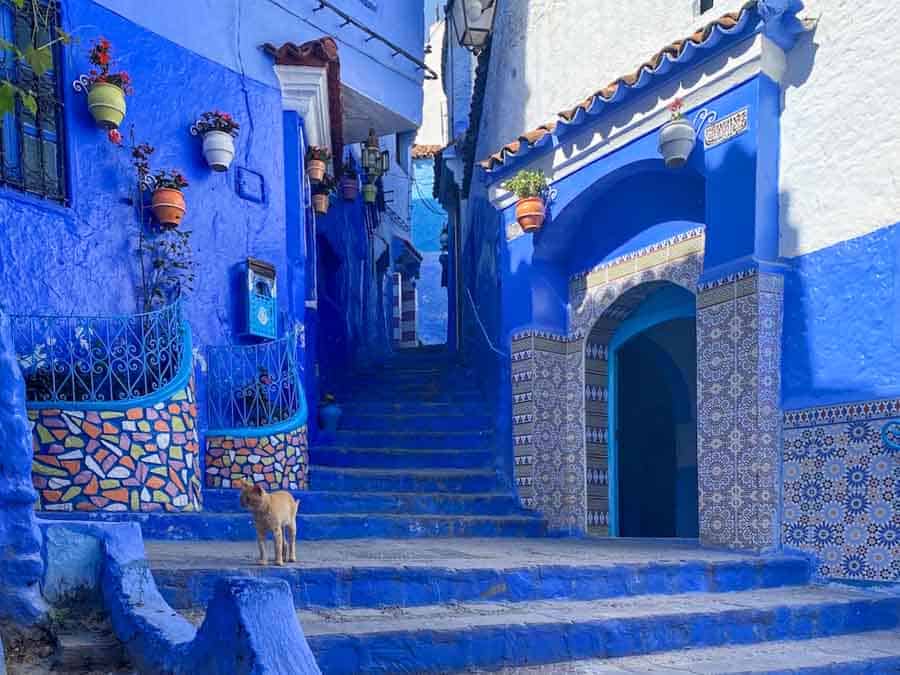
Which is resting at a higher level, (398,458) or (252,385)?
(252,385)

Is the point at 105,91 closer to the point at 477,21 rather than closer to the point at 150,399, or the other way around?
the point at 150,399

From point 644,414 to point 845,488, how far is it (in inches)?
193

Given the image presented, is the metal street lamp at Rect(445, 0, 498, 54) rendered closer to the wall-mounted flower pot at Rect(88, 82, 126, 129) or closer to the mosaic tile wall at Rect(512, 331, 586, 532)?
the mosaic tile wall at Rect(512, 331, 586, 532)

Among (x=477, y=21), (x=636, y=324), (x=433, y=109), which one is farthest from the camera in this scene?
(x=433, y=109)

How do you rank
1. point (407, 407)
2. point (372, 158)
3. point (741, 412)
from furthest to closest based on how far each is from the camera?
1. point (372, 158)
2. point (407, 407)
3. point (741, 412)

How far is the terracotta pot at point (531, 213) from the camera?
25.1 ft

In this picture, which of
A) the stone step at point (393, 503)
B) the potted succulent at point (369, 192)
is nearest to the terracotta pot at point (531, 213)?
the stone step at point (393, 503)

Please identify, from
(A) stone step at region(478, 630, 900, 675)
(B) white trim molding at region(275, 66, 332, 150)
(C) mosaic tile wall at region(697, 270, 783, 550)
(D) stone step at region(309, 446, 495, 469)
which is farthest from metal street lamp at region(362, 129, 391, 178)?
(A) stone step at region(478, 630, 900, 675)

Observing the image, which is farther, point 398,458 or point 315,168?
point 315,168

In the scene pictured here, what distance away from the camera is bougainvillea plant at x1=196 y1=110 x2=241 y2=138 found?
23.9ft

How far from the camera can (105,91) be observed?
20.8ft

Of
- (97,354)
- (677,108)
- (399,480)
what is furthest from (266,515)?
(677,108)

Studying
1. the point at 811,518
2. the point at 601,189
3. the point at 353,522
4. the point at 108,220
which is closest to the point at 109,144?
the point at 108,220

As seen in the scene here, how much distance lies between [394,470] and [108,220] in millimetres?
3481
